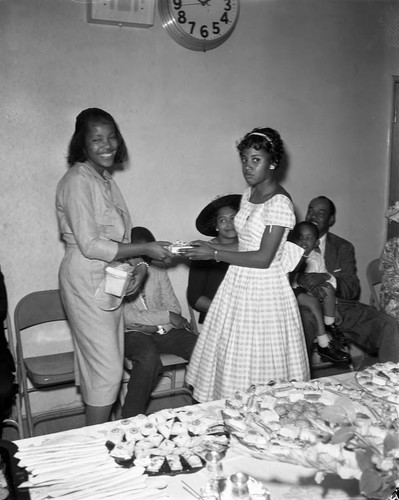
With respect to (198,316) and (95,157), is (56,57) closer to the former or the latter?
(95,157)

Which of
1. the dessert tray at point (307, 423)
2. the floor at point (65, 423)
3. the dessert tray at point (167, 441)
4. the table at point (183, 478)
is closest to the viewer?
the dessert tray at point (307, 423)

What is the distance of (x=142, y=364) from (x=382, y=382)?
180 cm

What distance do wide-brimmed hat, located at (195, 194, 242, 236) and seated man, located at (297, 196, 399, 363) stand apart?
2.44ft

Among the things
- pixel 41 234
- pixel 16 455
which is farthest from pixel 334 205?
pixel 16 455

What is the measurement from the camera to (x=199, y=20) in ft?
Answer: 12.8

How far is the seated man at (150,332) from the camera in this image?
343 centimetres

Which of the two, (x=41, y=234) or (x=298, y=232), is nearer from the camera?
(x=41, y=234)

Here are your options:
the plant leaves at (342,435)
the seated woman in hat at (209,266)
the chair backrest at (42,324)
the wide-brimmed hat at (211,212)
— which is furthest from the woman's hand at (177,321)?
the plant leaves at (342,435)

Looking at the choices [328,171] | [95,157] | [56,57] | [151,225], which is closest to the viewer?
[95,157]

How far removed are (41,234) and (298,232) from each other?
5.52 feet

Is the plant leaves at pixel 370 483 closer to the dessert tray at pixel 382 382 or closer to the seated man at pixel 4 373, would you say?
the dessert tray at pixel 382 382

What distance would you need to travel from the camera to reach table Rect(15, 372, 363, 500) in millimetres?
1496

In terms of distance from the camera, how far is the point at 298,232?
13.3 ft

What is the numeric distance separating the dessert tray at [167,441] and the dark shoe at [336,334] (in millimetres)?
2338
